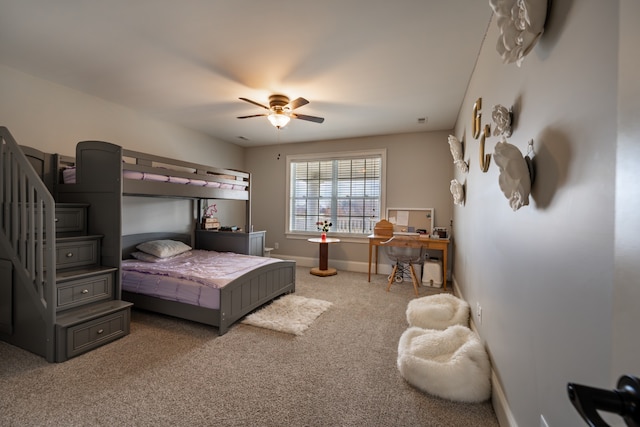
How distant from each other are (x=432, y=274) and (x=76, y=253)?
4253 mm

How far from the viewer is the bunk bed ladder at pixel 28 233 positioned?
6.60 ft

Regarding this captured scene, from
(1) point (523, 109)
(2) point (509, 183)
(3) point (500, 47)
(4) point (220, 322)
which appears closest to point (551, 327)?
(2) point (509, 183)

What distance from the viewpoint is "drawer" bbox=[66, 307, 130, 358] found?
6.72ft

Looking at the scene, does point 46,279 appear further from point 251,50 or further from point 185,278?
point 251,50

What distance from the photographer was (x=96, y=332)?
2.20 meters

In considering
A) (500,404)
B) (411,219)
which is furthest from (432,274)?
(500,404)

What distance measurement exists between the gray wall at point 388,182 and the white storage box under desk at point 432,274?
2.58 feet

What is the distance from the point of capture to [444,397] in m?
1.68

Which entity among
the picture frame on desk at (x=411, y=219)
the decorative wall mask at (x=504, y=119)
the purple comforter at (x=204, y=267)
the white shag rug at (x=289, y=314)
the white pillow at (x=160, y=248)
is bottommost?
the white shag rug at (x=289, y=314)

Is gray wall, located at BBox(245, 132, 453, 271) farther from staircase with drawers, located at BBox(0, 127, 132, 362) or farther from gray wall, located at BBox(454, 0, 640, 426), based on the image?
staircase with drawers, located at BBox(0, 127, 132, 362)

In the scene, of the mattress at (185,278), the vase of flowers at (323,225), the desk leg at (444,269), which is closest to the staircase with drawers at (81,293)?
the mattress at (185,278)

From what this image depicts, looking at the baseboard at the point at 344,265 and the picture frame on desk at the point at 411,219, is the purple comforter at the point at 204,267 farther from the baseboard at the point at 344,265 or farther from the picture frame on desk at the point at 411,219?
the picture frame on desk at the point at 411,219

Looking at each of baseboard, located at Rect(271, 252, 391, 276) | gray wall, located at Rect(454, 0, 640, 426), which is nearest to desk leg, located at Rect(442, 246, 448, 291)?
baseboard, located at Rect(271, 252, 391, 276)

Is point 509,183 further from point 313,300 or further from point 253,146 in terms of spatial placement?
point 253,146
